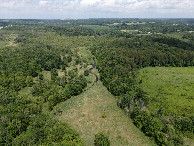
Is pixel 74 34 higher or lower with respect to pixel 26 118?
higher

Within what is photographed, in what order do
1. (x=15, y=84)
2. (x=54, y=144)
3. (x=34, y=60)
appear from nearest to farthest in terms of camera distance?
(x=54, y=144), (x=15, y=84), (x=34, y=60)

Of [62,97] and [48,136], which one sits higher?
[48,136]

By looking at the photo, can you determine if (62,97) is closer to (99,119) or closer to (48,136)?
(99,119)

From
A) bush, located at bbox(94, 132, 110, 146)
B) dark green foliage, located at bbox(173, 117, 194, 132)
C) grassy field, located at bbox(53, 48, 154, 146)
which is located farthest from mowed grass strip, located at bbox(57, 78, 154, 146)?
dark green foliage, located at bbox(173, 117, 194, 132)

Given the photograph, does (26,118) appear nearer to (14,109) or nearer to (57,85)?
(14,109)

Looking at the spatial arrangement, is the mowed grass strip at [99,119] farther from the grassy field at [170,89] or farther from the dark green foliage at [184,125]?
the grassy field at [170,89]

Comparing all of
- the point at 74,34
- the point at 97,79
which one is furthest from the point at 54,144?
the point at 74,34

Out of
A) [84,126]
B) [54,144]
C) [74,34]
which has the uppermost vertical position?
[74,34]

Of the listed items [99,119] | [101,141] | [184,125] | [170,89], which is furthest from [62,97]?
[170,89]
